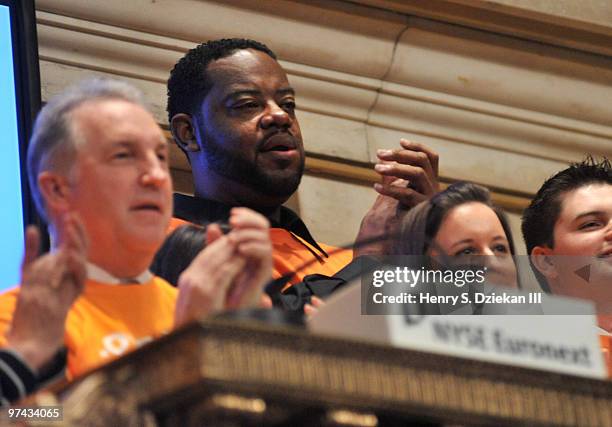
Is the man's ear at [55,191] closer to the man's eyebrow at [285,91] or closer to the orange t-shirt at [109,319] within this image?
the orange t-shirt at [109,319]

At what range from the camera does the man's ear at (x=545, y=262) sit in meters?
4.55

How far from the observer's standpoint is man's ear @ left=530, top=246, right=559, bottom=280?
4547 mm

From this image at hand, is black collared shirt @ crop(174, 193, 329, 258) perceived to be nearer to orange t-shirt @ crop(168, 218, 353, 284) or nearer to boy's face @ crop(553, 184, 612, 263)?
orange t-shirt @ crop(168, 218, 353, 284)

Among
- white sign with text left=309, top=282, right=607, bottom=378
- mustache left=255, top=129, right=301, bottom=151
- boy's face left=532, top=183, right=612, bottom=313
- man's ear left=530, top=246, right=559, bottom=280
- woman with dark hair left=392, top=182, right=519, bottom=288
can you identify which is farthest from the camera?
mustache left=255, top=129, right=301, bottom=151

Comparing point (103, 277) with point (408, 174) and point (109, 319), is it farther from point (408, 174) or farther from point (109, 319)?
point (408, 174)

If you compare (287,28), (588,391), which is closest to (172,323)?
(588,391)

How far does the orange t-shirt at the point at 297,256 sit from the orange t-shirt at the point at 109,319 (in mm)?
1337

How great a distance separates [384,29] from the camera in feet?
20.2

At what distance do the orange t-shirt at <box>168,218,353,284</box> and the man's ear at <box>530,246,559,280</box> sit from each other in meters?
0.55

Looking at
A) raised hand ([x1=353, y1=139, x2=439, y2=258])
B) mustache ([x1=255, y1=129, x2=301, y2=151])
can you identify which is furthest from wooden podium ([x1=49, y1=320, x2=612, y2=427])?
mustache ([x1=255, y1=129, x2=301, y2=151])

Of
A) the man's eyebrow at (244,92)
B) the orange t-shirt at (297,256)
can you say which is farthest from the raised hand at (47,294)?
the man's eyebrow at (244,92)

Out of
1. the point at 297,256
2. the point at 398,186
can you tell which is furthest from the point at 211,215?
the point at 398,186

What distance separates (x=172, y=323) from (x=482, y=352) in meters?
0.69

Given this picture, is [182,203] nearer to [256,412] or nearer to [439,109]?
[439,109]
